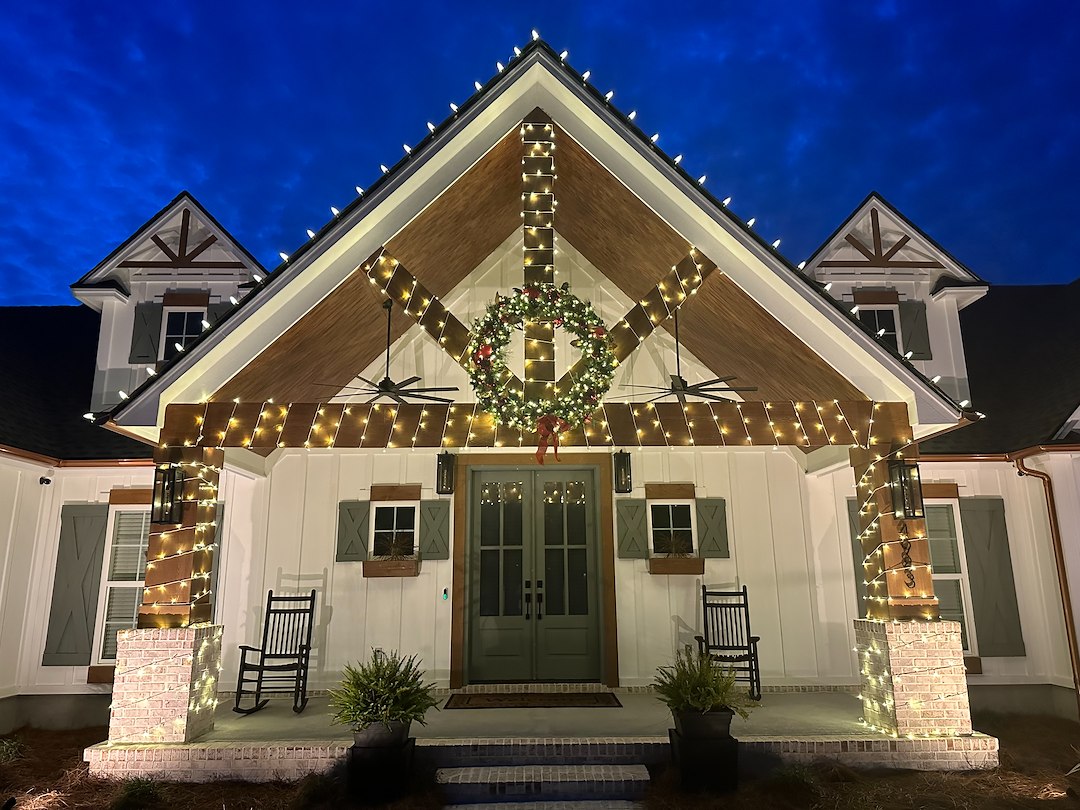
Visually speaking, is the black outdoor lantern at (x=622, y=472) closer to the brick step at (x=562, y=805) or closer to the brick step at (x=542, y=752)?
the brick step at (x=542, y=752)

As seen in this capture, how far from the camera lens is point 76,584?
257 inches

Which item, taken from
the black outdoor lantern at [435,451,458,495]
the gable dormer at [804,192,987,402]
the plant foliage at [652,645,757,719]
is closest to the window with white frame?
the gable dormer at [804,192,987,402]

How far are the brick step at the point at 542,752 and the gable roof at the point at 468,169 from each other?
9.68 feet

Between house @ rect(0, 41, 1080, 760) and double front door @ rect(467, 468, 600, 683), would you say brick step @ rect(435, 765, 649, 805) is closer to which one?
house @ rect(0, 41, 1080, 760)

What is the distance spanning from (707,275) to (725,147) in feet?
Result: 387

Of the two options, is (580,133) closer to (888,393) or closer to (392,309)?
(392,309)

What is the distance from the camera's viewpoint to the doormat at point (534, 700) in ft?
18.6

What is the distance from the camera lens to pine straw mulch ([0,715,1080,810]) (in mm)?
3939

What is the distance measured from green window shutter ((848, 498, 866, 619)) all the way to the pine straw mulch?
1908mm

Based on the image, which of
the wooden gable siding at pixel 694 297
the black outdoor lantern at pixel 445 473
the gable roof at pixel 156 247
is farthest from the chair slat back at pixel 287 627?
the wooden gable siding at pixel 694 297

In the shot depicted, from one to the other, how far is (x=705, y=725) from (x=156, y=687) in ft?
11.7

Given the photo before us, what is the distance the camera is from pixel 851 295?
23.4 feet

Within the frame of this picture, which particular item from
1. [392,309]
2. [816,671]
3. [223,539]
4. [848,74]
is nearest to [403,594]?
[223,539]

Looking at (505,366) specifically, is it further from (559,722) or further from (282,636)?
(282,636)
